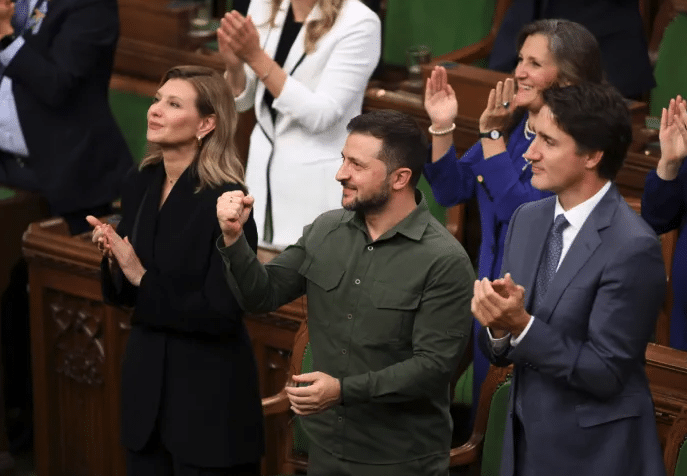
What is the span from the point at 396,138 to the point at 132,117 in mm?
1834

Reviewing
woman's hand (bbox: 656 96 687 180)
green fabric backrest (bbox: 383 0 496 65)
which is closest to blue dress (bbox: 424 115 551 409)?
woman's hand (bbox: 656 96 687 180)

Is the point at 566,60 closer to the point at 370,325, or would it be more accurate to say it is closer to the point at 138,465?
the point at 370,325

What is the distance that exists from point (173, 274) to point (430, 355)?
0.62 meters

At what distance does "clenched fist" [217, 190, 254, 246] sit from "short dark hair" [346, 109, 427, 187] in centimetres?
25

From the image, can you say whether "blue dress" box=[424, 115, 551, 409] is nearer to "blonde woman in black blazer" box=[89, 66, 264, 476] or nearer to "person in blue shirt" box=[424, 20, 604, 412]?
"person in blue shirt" box=[424, 20, 604, 412]

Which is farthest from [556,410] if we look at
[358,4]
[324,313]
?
[358,4]

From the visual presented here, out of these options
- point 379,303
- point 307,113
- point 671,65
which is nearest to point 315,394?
point 379,303

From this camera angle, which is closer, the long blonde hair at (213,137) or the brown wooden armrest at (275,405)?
the long blonde hair at (213,137)

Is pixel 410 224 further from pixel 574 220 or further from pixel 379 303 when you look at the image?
pixel 574 220

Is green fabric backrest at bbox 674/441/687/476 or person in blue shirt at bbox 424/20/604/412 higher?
person in blue shirt at bbox 424/20/604/412

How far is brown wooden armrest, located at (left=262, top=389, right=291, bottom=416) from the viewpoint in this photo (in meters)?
2.93

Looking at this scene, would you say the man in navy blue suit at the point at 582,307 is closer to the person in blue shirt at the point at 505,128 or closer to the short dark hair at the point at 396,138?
the short dark hair at the point at 396,138

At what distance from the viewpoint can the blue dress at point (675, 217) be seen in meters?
2.62

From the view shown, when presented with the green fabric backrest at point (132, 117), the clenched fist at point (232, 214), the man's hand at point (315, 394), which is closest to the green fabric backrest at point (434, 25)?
the green fabric backrest at point (132, 117)
